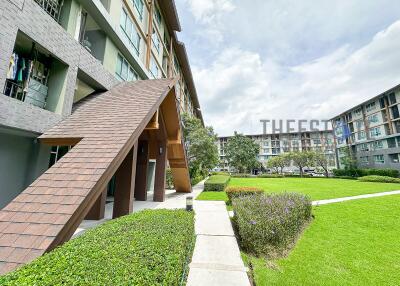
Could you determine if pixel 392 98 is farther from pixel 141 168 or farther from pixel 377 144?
pixel 141 168

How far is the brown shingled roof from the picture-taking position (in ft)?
11.2

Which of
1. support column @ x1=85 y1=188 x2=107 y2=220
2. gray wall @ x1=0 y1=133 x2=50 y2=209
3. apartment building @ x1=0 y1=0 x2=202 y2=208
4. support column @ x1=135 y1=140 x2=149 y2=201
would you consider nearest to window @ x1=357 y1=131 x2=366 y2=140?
support column @ x1=135 y1=140 x2=149 y2=201

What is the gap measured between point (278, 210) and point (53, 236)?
23.8ft

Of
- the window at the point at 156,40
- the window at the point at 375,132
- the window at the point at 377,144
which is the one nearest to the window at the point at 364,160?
the window at the point at 377,144

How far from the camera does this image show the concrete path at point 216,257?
465cm

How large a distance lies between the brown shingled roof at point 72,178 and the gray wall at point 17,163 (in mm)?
949

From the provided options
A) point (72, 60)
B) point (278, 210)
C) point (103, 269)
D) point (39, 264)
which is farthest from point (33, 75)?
point (278, 210)

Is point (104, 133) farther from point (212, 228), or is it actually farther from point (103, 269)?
point (212, 228)

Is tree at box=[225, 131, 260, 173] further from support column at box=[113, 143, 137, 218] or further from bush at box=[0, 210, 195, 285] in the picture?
bush at box=[0, 210, 195, 285]

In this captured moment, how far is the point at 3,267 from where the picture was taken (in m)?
2.93

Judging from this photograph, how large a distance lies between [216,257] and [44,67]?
10134 mm

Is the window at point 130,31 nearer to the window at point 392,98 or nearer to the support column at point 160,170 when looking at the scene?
the support column at point 160,170

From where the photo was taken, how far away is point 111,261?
292 cm

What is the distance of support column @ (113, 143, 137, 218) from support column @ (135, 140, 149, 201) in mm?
5184
